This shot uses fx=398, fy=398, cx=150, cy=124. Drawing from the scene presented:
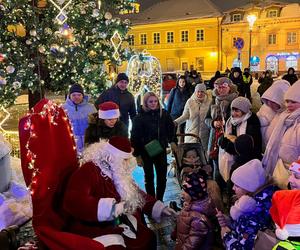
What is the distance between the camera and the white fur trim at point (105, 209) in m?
3.08

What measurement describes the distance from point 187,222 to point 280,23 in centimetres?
4322

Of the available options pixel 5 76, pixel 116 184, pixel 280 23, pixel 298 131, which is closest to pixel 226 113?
pixel 298 131

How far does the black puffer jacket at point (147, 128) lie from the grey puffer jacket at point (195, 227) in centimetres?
191

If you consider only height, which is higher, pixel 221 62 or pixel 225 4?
pixel 225 4

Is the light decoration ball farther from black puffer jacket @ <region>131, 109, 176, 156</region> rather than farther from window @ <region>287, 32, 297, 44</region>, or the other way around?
window @ <region>287, 32, 297, 44</region>

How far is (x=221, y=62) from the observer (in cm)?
4644

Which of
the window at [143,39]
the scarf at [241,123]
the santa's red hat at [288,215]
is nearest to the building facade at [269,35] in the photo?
the window at [143,39]

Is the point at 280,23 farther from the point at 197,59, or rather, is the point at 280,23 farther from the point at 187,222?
the point at 187,222

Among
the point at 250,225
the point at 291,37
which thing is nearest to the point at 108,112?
the point at 250,225

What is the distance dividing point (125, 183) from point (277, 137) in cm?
180

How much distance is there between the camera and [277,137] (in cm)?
420

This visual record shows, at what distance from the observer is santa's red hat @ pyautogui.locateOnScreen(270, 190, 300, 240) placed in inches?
92.9

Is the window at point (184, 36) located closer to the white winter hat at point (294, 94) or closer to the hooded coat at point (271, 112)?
the hooded coat at point (271, 112)

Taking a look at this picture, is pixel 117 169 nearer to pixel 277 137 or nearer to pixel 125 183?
pixel 125 183
